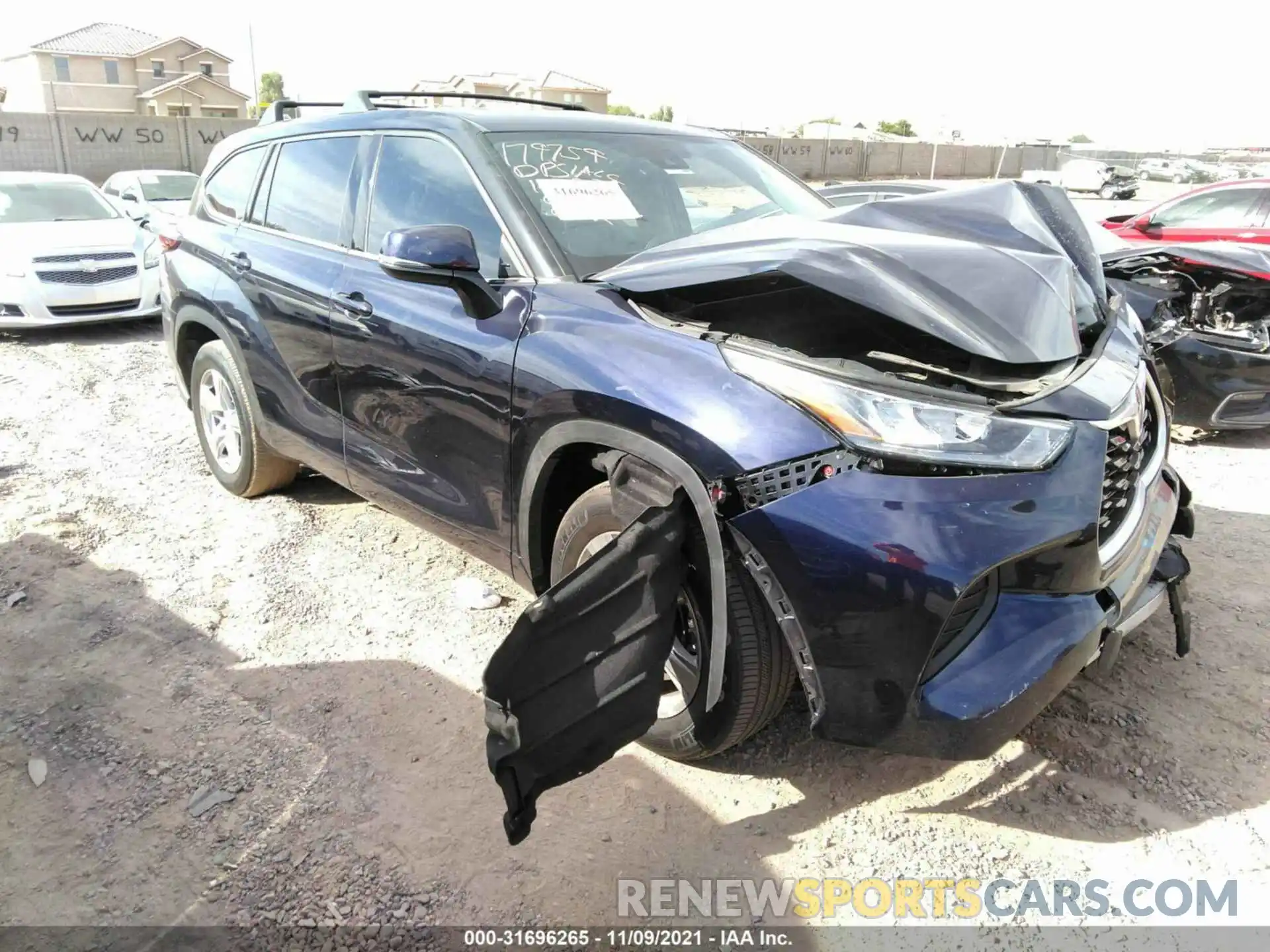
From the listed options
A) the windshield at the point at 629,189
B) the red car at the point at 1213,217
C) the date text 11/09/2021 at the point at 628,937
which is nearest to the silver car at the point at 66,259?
the windshield at the point at 629,189

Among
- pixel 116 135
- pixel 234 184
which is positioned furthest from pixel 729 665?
pixel 116 135

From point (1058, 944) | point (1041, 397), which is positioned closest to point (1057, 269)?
point (1041, 397)

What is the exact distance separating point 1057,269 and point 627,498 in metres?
1.45

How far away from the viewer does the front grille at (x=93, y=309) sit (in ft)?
27.5

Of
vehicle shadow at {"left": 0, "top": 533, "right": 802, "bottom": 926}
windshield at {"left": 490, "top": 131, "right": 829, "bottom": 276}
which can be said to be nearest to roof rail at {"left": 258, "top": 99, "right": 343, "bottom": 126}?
windshield at {"left": 490, "top": 131, "right": 829, "bottom": 276}

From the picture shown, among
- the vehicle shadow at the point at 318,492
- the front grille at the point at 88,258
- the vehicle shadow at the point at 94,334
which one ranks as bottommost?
the vehicle shadow at the point at 94,334

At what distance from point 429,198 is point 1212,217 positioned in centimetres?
862

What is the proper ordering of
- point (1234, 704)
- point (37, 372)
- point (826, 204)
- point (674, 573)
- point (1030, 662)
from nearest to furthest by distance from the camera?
point (1030, 662), point (674, 573), point (1234, 704), point (826, 204), point (37, 372)

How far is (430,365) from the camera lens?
3.01 metres

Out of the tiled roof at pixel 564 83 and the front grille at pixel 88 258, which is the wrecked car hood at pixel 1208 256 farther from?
the tiled roof at pixel 564 83

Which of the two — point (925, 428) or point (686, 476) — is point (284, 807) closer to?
point (686, 476)

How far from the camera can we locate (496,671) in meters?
2.14

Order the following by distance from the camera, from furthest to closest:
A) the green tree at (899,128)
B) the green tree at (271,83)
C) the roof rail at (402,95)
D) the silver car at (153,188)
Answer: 1. the green tree at (271,83)
2. the green tree at (899,128)
3. the silver car at (153,188)
4. the roof rail at (402,95)

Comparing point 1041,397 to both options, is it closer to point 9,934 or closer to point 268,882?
point 268,882
